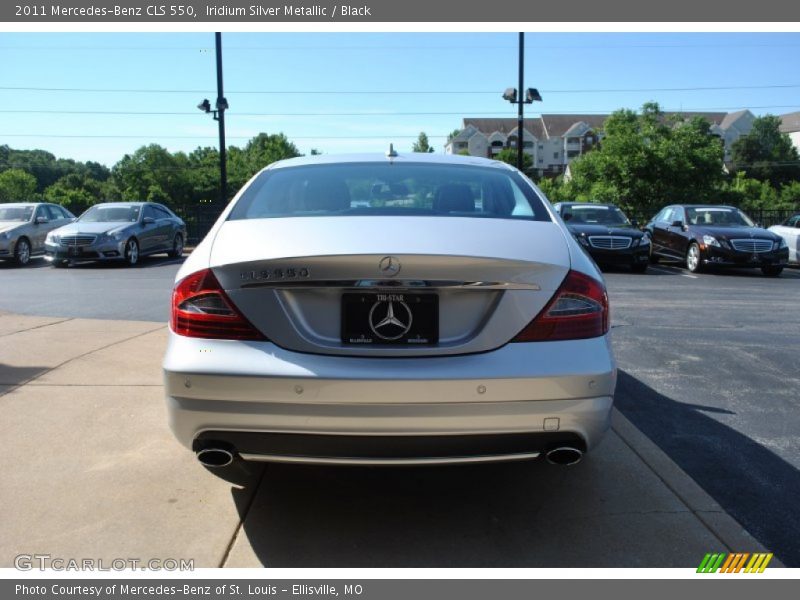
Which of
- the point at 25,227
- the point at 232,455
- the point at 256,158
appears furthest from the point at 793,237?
the point at 256,158

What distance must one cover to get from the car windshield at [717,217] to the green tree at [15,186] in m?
101

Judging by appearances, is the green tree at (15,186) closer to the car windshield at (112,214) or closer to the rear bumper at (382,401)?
the car windshield at (112,214)

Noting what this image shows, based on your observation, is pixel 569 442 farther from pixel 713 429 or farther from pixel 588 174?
pixel 588 174

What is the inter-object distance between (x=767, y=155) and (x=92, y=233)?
10842 cm

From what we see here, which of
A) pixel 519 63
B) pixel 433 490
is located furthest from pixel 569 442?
pixel 519 63

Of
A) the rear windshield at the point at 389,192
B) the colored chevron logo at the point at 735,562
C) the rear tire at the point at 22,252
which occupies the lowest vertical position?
the colored chevron logo at the point at 735,562

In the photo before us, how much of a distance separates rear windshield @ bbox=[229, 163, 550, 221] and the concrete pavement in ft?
4.64

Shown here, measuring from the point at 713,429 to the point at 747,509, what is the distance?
127 centimetres

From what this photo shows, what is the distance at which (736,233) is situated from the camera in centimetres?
1600

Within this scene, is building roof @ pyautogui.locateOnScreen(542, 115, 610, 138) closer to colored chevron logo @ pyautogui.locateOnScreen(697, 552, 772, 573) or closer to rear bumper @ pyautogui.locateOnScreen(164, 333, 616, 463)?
colored chevron logo @ pyautogui.locateOnScreen(697, 552, 772, 573)

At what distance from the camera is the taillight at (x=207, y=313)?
2.93 metres

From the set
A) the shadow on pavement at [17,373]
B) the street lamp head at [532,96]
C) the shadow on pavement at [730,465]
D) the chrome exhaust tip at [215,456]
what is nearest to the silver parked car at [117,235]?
the street lamp head at [532,96]

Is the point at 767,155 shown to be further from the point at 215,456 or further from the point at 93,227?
the point at 215,456

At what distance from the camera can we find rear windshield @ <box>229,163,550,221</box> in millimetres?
3631
